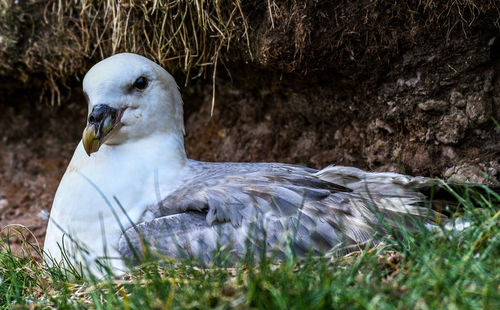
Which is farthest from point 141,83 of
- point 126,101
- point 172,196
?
point 172,196

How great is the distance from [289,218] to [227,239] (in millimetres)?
274

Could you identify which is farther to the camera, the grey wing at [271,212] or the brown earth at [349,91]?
the brown earth at [349,91]

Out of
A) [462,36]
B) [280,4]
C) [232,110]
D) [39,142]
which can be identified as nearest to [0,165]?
[39,142]

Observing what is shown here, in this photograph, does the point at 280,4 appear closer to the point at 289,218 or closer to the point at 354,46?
the point at 354,46

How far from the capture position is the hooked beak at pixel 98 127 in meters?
2.76

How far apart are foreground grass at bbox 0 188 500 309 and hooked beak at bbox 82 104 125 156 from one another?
2.22ft

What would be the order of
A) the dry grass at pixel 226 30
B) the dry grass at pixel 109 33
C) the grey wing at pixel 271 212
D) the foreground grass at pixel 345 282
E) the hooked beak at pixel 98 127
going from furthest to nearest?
the dry grass at pixel 109 33 < the dry grass at pixel 226 30 < the hooked beak at pixel 98 127 < the grey wing at pixel 271 212 < the foreground grass at pixel 345 282

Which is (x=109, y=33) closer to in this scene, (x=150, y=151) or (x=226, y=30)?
(x=226, y=30)

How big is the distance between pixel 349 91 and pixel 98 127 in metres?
1.58

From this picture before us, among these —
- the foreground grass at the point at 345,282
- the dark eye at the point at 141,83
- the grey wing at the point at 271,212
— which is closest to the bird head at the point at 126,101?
the dark eye at the point at 141,83

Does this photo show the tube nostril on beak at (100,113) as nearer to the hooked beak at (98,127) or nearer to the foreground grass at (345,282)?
the hooked beak at (98,127)

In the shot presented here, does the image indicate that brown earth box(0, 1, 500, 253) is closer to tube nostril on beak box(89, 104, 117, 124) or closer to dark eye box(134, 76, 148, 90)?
dark eye box(134, 76, 148, 90)

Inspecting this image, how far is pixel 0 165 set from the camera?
456cm

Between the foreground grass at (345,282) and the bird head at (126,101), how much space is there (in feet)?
2.58
